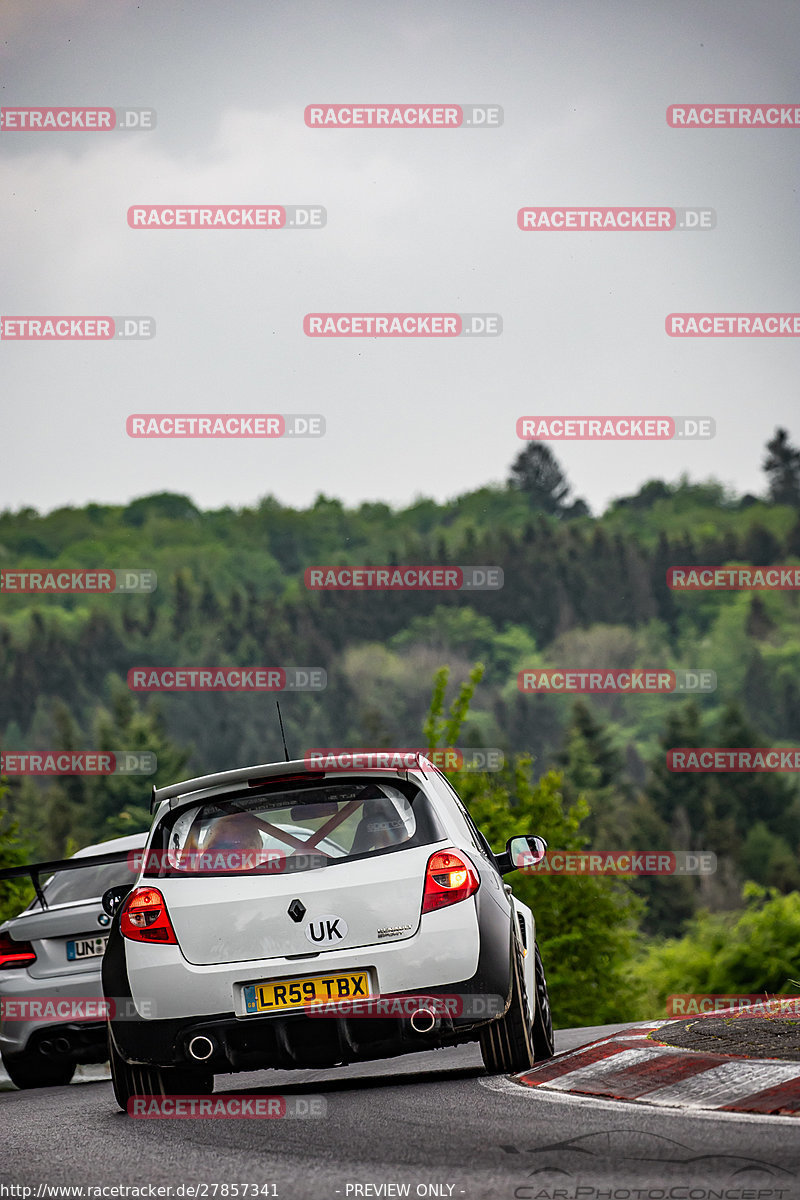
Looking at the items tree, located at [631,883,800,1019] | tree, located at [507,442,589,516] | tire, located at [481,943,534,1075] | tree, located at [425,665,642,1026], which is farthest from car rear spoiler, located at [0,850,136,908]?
tree, located at [507,442,589,516]

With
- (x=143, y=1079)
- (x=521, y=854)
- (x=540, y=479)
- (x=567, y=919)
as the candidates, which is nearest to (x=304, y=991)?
(x=143, y=1079)

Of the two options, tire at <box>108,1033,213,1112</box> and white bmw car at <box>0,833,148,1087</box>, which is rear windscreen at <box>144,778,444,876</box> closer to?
tire at <box>108,1033,213,1112</box>

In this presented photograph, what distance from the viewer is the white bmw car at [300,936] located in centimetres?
703

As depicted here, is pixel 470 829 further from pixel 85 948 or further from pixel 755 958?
pixel 755 958

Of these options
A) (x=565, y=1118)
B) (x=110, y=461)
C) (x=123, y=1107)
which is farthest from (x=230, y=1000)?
(x=110, y=461)

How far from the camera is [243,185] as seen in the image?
166m

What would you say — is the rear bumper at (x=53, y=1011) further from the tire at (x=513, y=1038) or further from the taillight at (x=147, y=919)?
the tire at (x=513, y=1038)

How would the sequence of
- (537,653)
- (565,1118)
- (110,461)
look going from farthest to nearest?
1. (110,461)
2. (537,653)
3. (565,1118)

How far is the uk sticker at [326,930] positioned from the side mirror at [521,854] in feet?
4.54

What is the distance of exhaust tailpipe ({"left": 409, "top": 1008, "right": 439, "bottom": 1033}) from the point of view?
705 cm

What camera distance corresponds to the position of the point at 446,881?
7.20 m

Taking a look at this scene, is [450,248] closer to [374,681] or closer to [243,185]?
[243,185]

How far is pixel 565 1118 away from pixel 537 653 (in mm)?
150635

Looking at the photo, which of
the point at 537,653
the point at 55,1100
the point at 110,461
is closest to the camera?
the point at 55,1100
